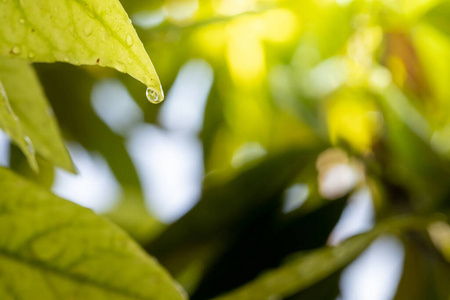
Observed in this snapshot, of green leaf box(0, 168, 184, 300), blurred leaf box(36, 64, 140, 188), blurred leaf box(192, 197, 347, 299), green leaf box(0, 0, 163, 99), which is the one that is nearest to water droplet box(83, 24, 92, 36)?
green leaf box(0, 0, 163, 99)

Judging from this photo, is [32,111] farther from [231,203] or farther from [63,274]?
[231,203]

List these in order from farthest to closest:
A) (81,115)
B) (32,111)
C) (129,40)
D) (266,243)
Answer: (81,115), (266,243), (32,111), (129,40)

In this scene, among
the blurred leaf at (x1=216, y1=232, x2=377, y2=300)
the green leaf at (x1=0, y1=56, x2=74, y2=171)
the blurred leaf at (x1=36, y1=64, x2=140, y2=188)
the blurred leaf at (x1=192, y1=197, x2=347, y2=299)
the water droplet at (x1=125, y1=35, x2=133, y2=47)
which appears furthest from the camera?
the blurred leaf at (x1=36, y1=64, x2=140, y2=188)

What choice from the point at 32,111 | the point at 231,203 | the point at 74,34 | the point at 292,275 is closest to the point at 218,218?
the point at 231,203

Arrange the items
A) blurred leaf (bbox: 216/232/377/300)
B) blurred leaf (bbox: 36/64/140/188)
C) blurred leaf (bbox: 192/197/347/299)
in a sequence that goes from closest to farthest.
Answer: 1. blurred leaf (bbox: 216/232/377/300)
2. blurred leaf (bbox: 192/197/347/299)
3. blurred leaf (bbox: 36/64/140/188)

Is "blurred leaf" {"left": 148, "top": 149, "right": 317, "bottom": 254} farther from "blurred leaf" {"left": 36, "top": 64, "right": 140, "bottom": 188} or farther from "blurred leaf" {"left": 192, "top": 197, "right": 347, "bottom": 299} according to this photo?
"blurred leaf" {"left": 36, "top": 64, "right": 140, "bottom": 188}

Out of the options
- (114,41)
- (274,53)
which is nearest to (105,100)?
(274,53)

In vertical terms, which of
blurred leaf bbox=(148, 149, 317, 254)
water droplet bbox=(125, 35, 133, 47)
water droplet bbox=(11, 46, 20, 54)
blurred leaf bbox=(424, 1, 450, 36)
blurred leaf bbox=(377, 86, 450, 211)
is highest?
water droplet bbox=(125, 35, 133, 47)
